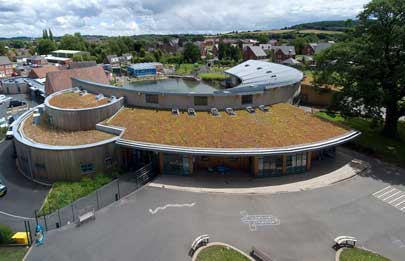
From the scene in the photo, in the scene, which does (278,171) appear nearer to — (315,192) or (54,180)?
(315,192)

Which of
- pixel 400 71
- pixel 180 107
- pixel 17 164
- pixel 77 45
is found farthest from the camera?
pixel 77 45

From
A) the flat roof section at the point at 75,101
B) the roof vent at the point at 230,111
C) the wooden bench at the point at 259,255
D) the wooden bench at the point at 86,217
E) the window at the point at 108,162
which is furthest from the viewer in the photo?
the flat roof section at the point at 75,101

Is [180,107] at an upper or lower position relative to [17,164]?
upper

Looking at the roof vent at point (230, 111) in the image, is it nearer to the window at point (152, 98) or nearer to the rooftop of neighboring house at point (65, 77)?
the window at point (152, 98)

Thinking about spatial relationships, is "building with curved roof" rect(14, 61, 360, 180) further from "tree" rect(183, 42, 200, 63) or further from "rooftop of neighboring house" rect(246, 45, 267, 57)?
"tree" rect(183, 42, 200, 63)

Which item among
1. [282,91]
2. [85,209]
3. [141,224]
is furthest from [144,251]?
[282,91]

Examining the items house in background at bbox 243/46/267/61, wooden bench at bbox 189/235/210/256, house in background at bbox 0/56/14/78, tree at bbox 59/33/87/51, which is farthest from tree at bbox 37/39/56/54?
wooden bench at bbox 189/235/210/256

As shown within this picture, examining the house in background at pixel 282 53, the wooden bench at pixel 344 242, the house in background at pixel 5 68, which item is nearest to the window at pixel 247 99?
the wooden bench at pixel 344 242

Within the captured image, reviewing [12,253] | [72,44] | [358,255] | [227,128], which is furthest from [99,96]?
[72,44]
